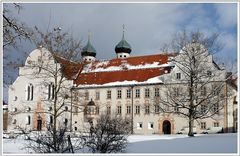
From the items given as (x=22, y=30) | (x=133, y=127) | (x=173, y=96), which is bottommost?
(x=133, y=127)

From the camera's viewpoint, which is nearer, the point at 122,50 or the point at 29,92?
the point at 29,92

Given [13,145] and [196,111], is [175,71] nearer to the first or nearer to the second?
[196,111]

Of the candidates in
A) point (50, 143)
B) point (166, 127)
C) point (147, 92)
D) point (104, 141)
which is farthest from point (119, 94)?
point (50, 143)

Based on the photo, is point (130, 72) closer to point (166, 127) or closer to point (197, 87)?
point (166, 127)

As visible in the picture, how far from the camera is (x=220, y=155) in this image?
647cm

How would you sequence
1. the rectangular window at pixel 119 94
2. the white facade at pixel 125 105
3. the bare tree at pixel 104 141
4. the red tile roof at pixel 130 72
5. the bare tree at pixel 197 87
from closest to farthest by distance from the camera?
1. the bare tree at pixel 104 141
2. the bare tree at pixel 197 87
3. the white facade at pixel 125 105
4. the red tile roof at pixel 130 72
5. the rectangular window at pixel 119 94

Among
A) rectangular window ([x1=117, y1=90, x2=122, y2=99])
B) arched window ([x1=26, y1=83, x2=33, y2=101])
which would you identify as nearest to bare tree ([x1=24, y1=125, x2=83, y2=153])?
rectangular window ([x1=117, y1=90, x2=122, y2=99])

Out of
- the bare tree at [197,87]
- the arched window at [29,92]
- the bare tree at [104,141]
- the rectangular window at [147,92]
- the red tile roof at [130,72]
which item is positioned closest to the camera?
the bare tree at [104,141]

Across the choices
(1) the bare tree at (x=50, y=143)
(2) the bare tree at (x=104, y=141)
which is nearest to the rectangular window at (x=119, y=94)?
(2) the bare tree at (x=104, y=141)

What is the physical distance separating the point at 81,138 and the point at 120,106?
15.0 metres

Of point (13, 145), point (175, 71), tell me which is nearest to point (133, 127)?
point (175, 71)

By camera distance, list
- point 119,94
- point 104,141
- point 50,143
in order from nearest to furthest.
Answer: point 50,143 → point 104,141 → point 119,94

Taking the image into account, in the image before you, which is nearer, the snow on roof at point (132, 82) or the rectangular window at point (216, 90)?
the rectangular window at point (216, 90)

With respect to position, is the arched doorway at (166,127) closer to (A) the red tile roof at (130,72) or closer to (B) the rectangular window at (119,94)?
(A) the red tile roof at (130,72)
